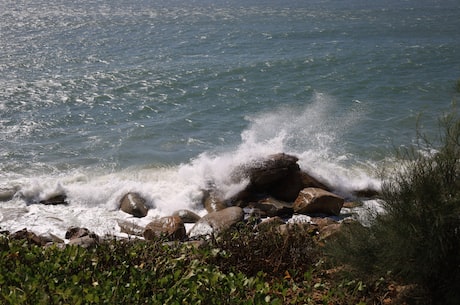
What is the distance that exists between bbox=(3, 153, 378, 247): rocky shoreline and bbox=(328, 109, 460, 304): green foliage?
14.5 ft

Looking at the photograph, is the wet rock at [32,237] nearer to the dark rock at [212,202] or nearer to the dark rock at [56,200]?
the dark rock at [56,200]

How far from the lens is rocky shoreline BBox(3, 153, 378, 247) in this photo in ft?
36.8

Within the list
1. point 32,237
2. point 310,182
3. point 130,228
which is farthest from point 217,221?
point 32,237

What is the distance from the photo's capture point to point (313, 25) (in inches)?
1250

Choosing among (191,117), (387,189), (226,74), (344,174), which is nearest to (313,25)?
(226,74)

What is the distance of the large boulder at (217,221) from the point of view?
10969 millimetres

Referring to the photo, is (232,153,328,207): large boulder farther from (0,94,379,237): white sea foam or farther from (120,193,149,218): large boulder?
(120,193,149,218): large boulder

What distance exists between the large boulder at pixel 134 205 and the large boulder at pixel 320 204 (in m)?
3.53

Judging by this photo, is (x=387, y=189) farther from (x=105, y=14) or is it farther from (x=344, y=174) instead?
(x=105, y=14)

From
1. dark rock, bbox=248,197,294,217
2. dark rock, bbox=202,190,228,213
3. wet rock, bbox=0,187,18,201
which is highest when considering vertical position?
wet rock, bbox=0,187,18,201

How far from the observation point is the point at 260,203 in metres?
12.5

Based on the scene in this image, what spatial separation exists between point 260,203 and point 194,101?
8356 mm

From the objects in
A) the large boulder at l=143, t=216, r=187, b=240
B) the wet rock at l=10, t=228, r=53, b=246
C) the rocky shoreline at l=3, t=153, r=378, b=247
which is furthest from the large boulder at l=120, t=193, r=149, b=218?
the wet rock at l=10, t=228, r=53, b=246

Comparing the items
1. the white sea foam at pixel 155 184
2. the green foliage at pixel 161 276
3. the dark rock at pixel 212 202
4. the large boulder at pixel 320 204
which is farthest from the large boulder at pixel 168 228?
the green foliage at pixel 161 276
